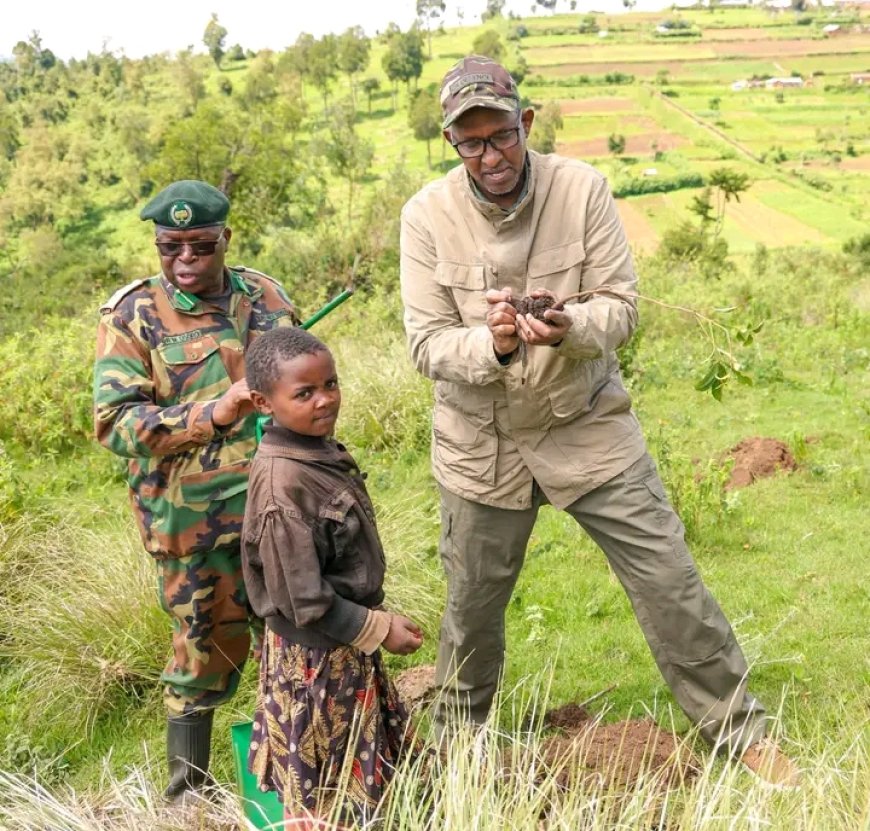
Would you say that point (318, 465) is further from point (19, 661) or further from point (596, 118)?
point (596, 118)

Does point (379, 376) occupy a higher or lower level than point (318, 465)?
lower

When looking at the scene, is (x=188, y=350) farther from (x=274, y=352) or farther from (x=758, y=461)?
(x=758, y=461)

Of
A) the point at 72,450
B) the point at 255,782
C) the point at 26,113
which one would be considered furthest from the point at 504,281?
the point at 26,113

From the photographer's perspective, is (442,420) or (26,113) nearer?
(442,420)

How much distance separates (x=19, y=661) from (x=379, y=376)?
3.76 meters

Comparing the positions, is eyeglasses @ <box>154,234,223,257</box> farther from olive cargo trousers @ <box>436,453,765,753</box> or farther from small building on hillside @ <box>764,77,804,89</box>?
small building on hillside @ <box>764,77,804,89</box>

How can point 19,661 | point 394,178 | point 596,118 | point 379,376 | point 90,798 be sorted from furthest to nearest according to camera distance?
point 596,118 < point 394,178 < point 379,376 < point 19,661 < point 90,798

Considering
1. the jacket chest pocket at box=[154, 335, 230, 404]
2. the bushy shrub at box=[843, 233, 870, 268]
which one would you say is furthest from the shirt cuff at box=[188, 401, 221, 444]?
the bushy shrub at box=[843, 233, 870, 268]

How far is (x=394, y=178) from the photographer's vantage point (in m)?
19.5

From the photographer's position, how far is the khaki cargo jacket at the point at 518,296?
9.19 feet

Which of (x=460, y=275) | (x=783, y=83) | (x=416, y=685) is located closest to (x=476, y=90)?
(x=460, y=275)

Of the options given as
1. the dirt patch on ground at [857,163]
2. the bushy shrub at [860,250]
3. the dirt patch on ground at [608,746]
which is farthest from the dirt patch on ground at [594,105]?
the dirt patch on ground at [608,746]

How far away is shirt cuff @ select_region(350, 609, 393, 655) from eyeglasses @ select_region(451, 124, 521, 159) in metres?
1.27

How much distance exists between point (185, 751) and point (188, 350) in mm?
1301
